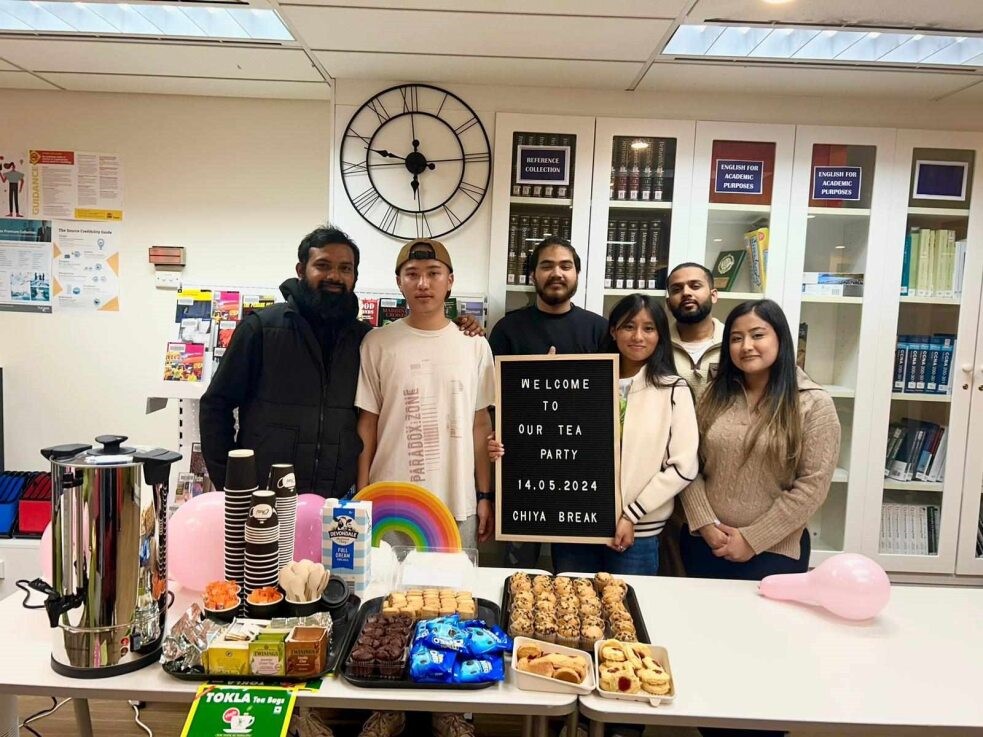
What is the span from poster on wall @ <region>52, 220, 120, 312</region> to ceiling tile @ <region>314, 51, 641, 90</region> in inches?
64.2

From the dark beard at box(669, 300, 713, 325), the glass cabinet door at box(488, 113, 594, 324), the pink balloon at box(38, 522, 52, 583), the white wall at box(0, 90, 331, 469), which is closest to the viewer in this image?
the pink balloon at box(38, 522, 52, 583)

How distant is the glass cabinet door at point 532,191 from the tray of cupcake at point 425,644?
66.4 inches

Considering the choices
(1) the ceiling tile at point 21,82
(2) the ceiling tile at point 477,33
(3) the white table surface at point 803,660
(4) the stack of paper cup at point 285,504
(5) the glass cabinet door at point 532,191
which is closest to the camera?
(3) the white table surface at point 803,660

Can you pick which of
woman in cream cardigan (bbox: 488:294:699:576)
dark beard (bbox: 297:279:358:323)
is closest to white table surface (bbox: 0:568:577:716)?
woman in cream cardigan (bbox: 488:294:699:576)

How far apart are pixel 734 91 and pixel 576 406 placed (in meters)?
1.87

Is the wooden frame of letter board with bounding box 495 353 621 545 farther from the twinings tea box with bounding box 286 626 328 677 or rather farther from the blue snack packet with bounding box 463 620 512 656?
the twinings tea box with bounding box 286 626 328 677

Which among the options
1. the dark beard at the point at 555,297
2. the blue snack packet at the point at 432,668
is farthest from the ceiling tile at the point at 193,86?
the blue snack packet at the point at 432,668

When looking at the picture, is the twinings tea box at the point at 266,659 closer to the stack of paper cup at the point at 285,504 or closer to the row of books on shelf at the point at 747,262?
the stack of paper cup at the point at 285,504

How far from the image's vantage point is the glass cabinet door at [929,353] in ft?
9.41

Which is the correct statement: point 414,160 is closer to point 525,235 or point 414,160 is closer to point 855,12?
point 525,235

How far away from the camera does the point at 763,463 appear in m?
1.90

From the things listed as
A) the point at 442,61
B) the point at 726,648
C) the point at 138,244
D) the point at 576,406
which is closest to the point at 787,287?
the point at 576,406

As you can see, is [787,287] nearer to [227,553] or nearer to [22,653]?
[227,553]

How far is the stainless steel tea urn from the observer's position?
110cm
